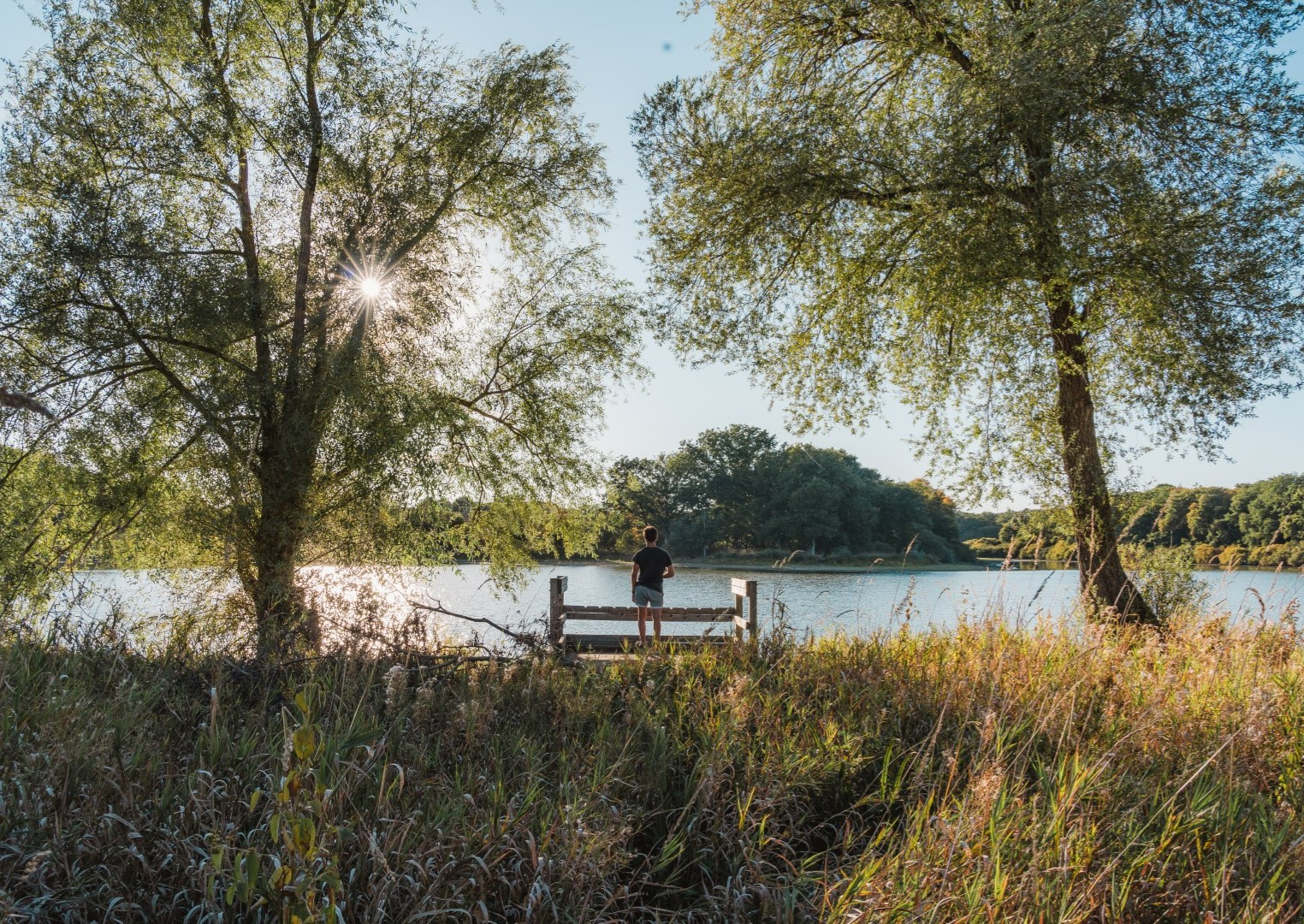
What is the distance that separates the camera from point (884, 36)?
11.4 m

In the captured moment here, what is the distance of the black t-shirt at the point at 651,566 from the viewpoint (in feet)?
34.5

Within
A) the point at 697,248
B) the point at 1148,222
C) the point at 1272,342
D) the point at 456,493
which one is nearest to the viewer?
the point at 1148,222

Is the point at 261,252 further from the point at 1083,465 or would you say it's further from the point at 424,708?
the point at 1083,465

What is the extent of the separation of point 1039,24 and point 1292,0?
10.9ft

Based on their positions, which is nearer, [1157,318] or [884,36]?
[1157,318]

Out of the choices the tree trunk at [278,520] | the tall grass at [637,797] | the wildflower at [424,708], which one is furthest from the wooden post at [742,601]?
the tree trunk at [278,520]

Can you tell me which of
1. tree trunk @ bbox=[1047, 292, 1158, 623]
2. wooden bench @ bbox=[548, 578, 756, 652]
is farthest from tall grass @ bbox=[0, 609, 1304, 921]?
tree trunk @ bbox=[1047, 292, 1158, 623]

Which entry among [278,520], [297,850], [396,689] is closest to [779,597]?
[396,689]

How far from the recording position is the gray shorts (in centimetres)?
1045

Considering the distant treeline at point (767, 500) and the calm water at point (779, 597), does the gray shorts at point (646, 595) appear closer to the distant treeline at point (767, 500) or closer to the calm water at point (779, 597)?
the calm water at point (779, 597)

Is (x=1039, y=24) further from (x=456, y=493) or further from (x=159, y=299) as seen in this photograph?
(x=159, y=299)

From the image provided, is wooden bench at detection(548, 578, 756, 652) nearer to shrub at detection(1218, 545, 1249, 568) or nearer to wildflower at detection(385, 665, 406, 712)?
shrub at detection(1218, 545, 1249, 568)

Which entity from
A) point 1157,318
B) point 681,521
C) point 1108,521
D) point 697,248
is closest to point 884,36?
point 697,248

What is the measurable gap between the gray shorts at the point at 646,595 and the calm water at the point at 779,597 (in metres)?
1.27
